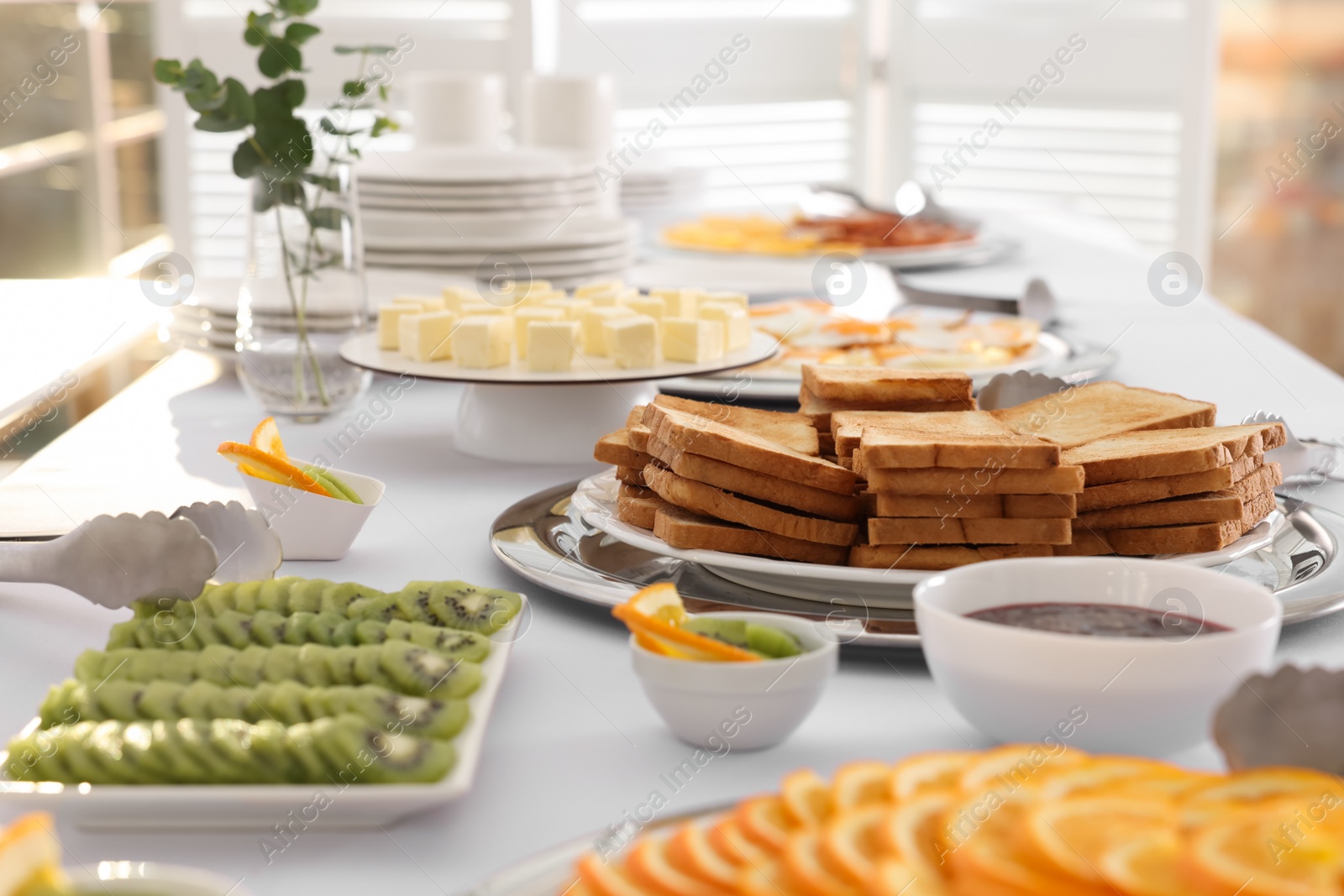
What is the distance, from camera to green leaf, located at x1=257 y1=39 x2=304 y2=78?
165 cm

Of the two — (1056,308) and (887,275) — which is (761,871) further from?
(887,275)

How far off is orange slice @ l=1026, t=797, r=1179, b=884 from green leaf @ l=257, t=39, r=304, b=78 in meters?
1.34

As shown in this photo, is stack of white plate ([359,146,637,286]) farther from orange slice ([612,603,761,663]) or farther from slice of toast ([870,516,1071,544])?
orange slice ([612,603,761,663])

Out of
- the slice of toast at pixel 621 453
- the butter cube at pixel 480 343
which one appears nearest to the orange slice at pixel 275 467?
the slice of toast at pixel 621 453

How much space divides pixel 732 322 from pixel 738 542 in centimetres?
63

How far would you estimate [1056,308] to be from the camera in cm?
246

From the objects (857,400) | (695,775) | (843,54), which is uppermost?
(843,54)

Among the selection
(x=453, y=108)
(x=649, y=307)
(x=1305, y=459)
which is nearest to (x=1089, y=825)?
(x=1305, y=459)

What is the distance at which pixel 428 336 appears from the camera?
1.63m

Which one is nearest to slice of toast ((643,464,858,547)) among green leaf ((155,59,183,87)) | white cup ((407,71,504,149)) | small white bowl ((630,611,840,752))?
small white bowl ((630,611,840,752))

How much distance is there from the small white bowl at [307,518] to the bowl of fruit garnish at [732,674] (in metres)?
0.44

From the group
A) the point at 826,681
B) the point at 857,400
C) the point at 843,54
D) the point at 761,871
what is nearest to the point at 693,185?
the point at 843,54

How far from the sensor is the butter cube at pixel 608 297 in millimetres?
1807

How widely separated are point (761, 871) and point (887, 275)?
7.10 ft
